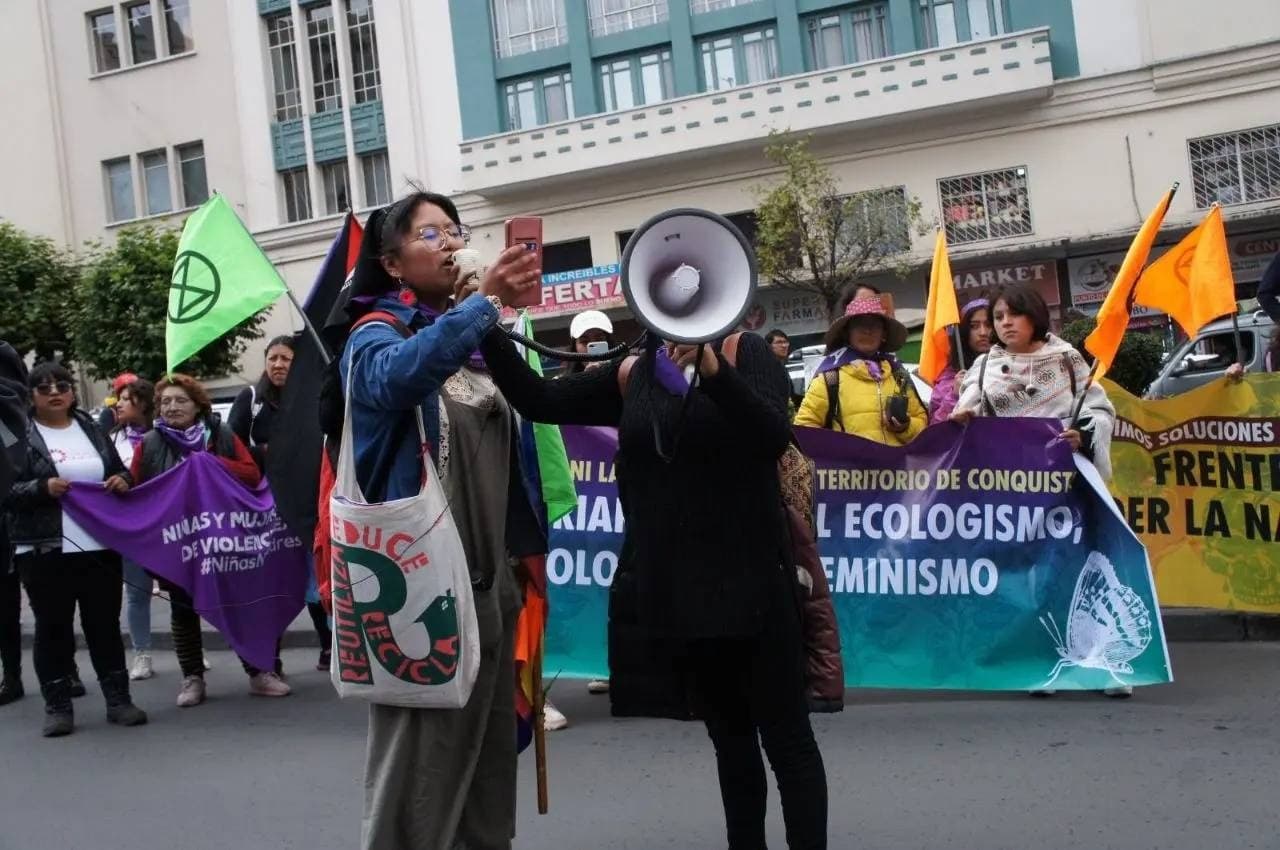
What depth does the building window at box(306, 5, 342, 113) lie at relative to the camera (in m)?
31.2

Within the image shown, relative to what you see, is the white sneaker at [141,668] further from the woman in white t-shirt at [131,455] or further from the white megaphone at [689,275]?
the white megaphone at [689,275]

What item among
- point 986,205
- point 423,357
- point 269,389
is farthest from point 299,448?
point 986,205

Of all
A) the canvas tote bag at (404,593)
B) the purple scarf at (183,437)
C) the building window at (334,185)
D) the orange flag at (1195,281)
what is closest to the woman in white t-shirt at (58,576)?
the purple scarf at (183,437)

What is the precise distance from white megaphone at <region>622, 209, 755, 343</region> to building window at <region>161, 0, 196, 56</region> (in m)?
32.5

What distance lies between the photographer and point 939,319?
22.7 ft

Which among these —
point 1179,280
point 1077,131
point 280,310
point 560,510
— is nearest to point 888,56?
point 1077,131

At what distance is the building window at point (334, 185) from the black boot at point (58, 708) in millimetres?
25746

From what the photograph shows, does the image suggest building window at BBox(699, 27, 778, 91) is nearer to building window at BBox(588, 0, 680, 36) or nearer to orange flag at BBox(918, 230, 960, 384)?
building window at BBox(588, 0, 680, 36)

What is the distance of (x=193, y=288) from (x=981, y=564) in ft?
12.0

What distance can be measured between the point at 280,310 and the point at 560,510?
94.8 ft

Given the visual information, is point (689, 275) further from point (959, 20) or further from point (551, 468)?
point (959, 20)

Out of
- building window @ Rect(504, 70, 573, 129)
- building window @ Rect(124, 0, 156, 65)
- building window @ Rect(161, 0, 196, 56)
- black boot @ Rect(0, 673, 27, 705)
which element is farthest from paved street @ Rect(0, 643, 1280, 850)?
building window @ Rect(124, 0, 156, 65)

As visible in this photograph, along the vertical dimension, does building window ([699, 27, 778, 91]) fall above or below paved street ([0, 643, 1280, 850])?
above

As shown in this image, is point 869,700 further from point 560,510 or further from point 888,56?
point 888,56
